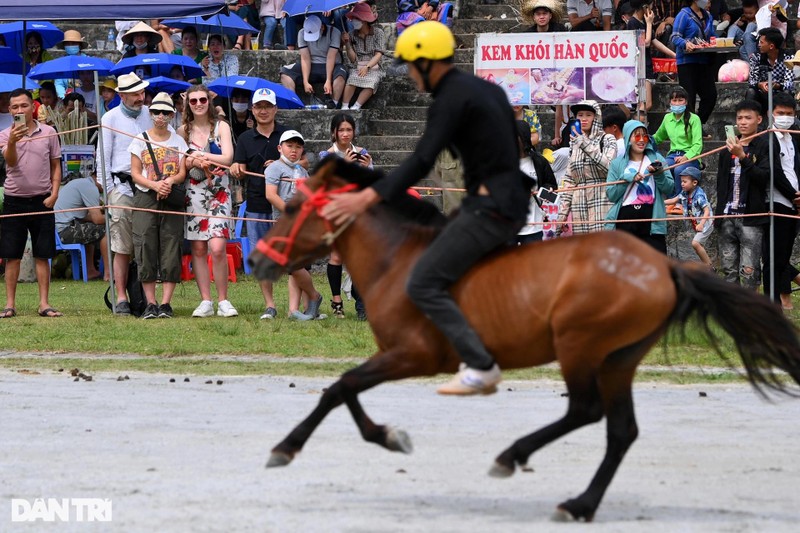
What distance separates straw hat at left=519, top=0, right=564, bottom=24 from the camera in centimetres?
1853

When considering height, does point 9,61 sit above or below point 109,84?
above

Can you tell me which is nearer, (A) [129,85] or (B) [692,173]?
(A) [129,85]

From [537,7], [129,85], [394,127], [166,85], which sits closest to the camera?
[129,85]

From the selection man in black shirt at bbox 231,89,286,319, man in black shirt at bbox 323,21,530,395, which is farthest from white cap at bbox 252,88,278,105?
man in black shirt at bbox 323,21,530,395

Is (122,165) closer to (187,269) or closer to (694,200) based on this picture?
(187,269)

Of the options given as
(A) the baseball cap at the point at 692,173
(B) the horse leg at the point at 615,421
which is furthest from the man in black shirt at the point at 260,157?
(B) the horse leg at the point at 615,421

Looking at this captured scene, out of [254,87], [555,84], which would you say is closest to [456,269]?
[555,84]

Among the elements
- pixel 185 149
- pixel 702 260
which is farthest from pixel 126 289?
pixel 702 260

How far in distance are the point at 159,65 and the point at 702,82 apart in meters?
8.48

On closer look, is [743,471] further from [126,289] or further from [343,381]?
[126,289]

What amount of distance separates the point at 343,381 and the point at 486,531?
1171 millimetres

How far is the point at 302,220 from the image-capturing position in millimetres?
7457

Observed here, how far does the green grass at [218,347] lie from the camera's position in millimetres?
11836

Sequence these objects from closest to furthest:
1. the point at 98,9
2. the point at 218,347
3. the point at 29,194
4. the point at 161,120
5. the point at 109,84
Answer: the point at 218,347
the point at 161,120
the point at 29,194
the point at 98,9
the point at 109,84
